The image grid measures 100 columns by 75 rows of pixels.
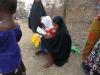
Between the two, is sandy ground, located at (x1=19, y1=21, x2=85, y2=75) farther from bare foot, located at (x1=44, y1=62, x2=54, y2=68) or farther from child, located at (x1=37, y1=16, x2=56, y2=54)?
child, located at (x1=37, y1=16, x2=56, y2=54)

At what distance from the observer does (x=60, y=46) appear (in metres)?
5.20

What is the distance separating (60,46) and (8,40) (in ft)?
8.75

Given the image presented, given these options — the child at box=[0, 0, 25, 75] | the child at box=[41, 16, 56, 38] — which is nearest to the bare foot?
the child at box=[41, 16, 56, 38]

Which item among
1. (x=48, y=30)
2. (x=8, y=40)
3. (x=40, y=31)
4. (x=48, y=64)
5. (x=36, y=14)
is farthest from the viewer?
(x=36, y=14)

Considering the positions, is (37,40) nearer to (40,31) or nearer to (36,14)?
(40,31)

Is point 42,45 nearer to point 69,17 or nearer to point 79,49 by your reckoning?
point 79,49

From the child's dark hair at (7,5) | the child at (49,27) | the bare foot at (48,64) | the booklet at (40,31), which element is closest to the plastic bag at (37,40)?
the booklet at (40,31)

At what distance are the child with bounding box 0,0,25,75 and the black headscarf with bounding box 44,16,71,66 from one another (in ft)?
7.81

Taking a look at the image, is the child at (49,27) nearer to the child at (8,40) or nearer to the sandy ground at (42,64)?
the sandy ground at (42,64)

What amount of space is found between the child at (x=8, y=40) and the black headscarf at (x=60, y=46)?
7.81 feet

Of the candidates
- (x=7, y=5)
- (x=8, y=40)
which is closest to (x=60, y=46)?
(x=8, y=40)

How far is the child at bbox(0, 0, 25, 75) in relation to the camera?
8.18ft

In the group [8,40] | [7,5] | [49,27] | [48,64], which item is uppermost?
[7,5]

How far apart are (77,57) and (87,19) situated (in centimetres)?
224
